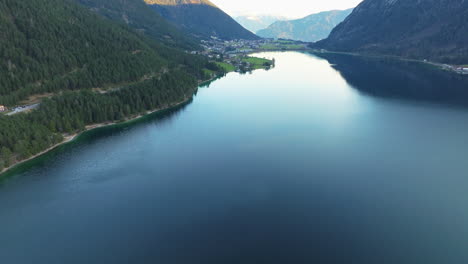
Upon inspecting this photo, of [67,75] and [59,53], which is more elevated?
[59,53]

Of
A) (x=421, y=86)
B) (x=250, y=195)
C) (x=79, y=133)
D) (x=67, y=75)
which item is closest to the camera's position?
(x=250, y=195)

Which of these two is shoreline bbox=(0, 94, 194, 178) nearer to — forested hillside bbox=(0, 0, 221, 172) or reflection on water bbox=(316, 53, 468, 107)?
forested hillside bbox=(0, 0, 221, 172)

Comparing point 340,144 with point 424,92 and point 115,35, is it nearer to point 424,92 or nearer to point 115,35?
point 424,92

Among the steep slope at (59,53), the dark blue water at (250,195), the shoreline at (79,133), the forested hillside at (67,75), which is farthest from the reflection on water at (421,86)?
the steep slope at (59,53)

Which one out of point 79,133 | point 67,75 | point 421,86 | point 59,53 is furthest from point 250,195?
point 421,86

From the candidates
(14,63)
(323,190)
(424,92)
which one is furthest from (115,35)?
(424,92)

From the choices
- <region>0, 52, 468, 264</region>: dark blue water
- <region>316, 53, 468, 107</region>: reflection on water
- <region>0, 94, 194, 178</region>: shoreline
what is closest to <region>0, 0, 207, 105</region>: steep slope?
<region>0, 94, 194, 178</region>: shoreline

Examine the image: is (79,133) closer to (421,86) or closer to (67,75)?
(67,75)
